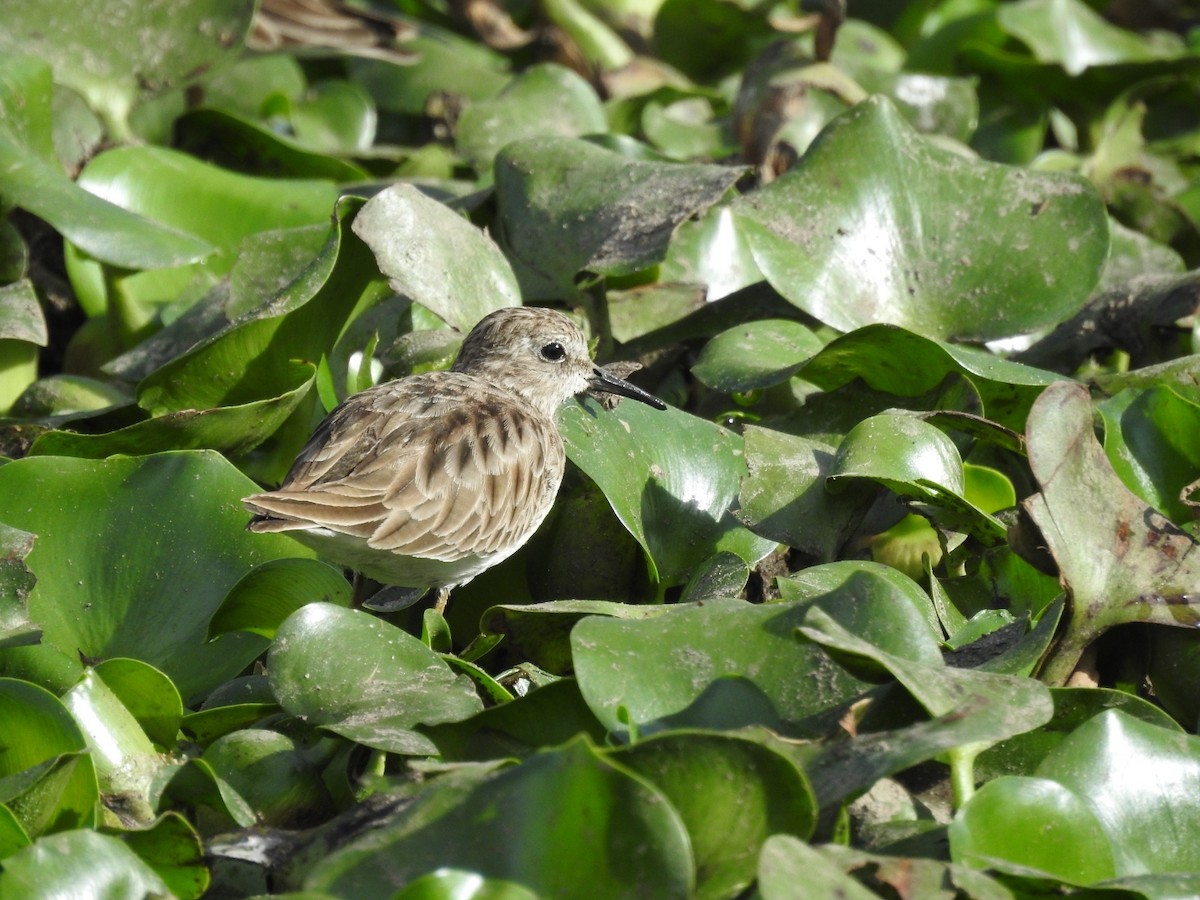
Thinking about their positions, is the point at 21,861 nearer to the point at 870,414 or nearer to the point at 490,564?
the point at 490,564

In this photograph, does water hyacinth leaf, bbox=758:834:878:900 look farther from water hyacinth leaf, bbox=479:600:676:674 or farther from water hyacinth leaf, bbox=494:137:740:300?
water hyacinth leaf, bbox=494:137:740:300

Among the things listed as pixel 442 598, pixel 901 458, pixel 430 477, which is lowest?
pixel 442 598

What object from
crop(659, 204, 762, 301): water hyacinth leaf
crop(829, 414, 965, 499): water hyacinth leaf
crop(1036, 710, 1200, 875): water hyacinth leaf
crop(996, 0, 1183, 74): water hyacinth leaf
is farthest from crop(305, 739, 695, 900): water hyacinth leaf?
crop(996, 0, 1183, 74): water hyacinth leaf

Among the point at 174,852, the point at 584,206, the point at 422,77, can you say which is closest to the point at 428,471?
the point at 584,206

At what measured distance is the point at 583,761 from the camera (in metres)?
2.56

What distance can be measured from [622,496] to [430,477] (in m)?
0.60

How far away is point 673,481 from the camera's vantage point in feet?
13.8

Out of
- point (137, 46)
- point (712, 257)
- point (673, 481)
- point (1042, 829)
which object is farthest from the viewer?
point (137, 46)

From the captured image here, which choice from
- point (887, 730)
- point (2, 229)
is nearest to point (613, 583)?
point (887, 730)

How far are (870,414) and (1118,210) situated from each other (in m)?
2.48

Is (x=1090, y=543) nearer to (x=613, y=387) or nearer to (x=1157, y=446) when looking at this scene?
(x=1157, y=446)

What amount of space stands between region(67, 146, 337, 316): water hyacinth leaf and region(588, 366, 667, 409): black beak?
4.12ft

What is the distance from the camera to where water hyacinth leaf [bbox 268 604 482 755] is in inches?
127

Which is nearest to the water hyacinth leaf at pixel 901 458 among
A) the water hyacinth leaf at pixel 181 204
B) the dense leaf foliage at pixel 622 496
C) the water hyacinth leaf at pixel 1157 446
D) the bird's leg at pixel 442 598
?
the dense leaf foliage at pixel 622 496
